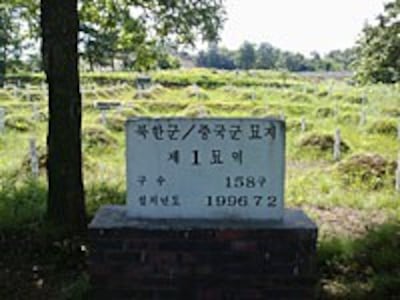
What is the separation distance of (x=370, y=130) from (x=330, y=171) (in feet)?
32.3

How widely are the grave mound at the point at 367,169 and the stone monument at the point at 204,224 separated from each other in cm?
732

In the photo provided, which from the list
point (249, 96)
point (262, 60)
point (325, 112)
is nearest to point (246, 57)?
point (262, 60)

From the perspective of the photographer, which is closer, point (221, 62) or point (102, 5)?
point (102, 5)

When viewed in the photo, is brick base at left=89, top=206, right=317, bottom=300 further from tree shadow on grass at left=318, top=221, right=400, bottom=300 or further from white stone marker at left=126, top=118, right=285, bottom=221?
tree shadow on grass at left=318, top=221, right=400, bottom=300

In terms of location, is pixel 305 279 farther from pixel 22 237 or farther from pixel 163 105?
pixel 163 105

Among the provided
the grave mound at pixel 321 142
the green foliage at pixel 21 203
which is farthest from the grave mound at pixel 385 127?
the green foliage at pixel 21 203

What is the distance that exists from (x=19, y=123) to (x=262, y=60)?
8715 centimetres

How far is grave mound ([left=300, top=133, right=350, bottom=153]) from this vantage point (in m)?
17.7

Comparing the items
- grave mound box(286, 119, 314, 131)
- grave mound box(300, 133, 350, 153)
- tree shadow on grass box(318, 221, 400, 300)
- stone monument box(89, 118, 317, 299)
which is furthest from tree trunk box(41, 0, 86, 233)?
grave mound box(286, 119, 314, 131)

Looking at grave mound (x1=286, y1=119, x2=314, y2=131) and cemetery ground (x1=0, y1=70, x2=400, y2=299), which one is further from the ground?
grave mound (x1=286, y1=119, x2=314, y2=131)

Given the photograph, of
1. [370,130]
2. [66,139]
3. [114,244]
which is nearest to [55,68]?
[66,139]

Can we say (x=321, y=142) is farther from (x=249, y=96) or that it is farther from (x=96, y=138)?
(x=249, y=96)

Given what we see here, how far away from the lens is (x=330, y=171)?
1284 centimetres

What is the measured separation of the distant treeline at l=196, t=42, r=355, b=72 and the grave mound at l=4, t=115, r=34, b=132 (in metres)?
80.4
